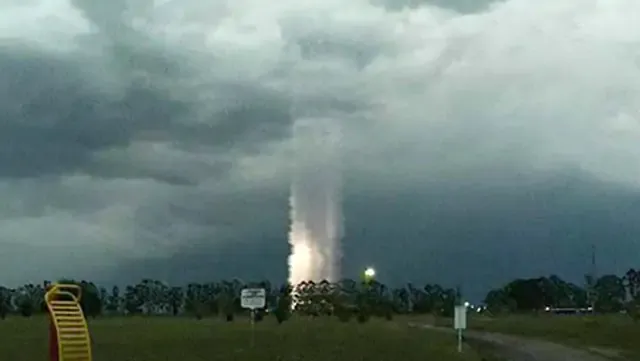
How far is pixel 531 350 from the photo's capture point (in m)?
47.0

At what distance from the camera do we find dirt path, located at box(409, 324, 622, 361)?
141 ft

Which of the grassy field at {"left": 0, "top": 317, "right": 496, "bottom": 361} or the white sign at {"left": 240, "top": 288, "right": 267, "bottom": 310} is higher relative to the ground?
the white sign at {"left": 240, "top": 288, "right": 267, "bottom": 310}

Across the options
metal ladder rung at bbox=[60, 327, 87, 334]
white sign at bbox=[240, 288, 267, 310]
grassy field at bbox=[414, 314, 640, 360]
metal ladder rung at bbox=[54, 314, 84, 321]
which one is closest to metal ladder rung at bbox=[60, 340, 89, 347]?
metal ladder rung at bbox=[60, 327, 87, 334]

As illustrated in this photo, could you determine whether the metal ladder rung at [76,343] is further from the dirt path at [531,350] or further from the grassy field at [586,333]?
the grassy field at [586,333]

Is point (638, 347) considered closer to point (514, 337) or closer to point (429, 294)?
point (514, 337)

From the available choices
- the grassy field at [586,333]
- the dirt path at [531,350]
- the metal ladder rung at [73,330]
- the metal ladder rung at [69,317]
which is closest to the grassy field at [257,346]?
the dirt path at [531,350]

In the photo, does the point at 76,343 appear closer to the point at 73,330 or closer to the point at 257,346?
the point at 73,330

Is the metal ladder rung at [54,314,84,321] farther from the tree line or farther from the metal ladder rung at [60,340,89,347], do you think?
the tree line

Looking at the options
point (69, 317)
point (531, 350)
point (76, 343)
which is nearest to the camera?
point (76, 343)

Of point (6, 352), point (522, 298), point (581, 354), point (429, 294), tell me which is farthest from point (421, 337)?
point (522, 298)

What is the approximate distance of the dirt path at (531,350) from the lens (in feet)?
141

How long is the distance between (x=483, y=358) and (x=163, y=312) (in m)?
87.7

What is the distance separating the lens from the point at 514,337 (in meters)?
56.1

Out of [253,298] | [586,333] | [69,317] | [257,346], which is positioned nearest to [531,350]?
[586,333]
